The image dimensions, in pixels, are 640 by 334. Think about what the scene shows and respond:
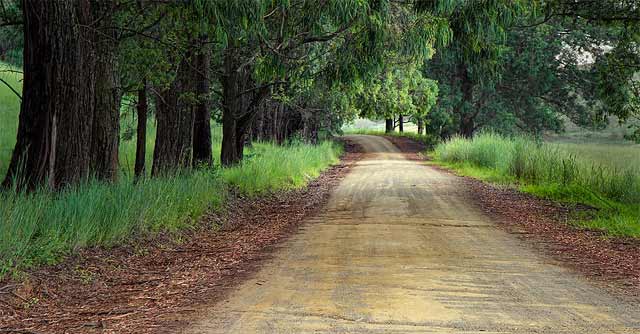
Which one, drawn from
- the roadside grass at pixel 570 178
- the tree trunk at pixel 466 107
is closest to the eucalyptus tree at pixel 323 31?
the roadside grass at pixel 570 178

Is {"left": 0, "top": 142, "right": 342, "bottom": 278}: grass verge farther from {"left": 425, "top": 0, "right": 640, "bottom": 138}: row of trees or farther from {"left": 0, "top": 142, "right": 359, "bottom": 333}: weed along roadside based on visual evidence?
{"left": 425, "top": 0, "right": 640, "bottom": 138}: row of trees

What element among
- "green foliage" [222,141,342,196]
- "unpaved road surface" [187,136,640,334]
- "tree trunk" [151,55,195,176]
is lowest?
"unpaved road surface" [187,136,640,334]

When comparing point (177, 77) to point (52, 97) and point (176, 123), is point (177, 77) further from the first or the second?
point (52, 97)

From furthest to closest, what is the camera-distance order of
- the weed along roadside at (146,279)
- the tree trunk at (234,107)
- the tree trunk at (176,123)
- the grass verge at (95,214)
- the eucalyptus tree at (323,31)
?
the tree trunk at (234,107) → the tree trunk at (176,123) → the eucalyptus tree at (323,31) → the grass verge at (95,214) → the weed along roadside at (146,279)

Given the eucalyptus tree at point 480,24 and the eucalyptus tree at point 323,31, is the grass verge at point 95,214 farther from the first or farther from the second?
the eucalyptus tree at point 480,24

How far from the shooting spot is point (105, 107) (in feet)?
39.0

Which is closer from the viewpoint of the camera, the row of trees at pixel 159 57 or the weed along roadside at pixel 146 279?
the weed along roadside at pixel 146 279

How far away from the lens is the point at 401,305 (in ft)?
19.8

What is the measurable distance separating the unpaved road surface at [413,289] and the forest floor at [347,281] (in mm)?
19

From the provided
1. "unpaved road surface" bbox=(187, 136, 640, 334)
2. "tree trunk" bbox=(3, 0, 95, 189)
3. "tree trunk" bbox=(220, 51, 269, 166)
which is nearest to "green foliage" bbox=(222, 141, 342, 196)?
"tree trunk" bbox=(220, 51, 269, 166)

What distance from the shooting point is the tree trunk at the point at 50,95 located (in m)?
9.38

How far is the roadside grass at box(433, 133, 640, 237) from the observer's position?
12.7 m

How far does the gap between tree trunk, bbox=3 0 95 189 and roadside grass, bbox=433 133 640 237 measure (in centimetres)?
825

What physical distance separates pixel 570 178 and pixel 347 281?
12457mm
